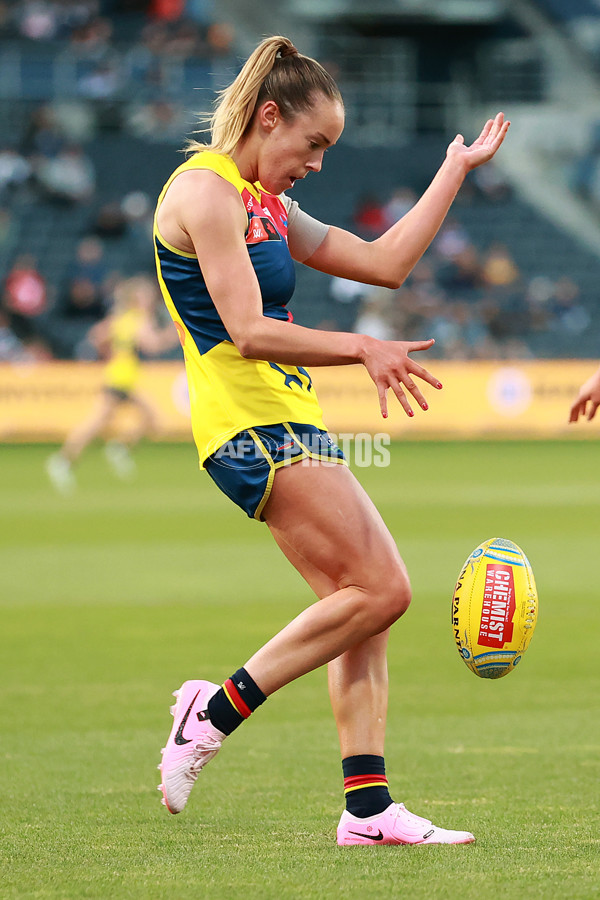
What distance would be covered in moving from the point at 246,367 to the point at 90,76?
98.7 ft

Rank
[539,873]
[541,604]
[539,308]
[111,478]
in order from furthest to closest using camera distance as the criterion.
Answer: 1. [539,308]
2. [111,478]
3. [541,604]
4. [539,873]

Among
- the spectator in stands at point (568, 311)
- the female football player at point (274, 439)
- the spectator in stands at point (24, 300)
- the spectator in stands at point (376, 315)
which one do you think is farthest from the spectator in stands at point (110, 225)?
the female football player at point (274, 439)

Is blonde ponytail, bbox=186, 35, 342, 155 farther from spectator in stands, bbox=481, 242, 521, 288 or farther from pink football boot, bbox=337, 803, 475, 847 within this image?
spectator in stands, bbox=481, 242, 521, 288

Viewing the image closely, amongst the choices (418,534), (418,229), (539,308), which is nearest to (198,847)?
(418,229)

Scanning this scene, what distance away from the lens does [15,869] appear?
3934mm

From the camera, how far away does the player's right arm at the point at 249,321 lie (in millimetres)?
3992

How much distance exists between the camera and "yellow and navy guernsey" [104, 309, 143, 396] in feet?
67.4

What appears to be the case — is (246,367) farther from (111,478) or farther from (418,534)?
(111,478)

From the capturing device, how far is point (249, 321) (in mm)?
4035

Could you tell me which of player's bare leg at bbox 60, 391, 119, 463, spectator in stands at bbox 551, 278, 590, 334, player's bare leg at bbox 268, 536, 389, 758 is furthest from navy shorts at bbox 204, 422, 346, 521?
spectator in stands at bbox 551, 278, 590, 334

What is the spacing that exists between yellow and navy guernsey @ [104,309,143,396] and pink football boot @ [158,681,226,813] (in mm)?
16234

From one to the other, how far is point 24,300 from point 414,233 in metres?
25.5

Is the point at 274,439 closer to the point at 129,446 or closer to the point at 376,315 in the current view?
the point at 129,446

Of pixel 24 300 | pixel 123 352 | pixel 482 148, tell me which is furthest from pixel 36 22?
pixel 482 148
